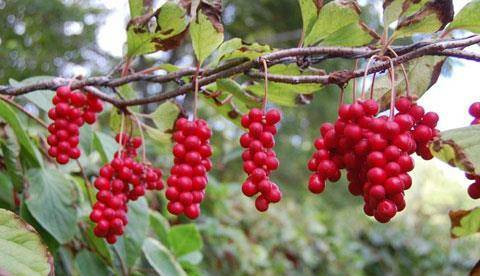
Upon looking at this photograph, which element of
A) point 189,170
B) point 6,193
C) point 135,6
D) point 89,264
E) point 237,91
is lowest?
point 89,264

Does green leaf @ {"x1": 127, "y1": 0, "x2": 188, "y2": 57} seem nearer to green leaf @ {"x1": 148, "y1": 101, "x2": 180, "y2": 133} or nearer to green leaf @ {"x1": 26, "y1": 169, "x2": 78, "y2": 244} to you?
green leaf @ {"x1": 148, "y1": 101, "x2": 180, "y2": 133}

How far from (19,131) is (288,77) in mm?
504

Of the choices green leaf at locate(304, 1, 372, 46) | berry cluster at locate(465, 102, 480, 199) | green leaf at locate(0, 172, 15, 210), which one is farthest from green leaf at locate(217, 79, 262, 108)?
green leaf at locate(0, 172, 15, 210)

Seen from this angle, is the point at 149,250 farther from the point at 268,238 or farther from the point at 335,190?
the point at 335,190

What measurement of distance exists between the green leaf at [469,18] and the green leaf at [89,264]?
2.74ft

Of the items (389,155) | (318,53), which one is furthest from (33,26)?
(389,155)

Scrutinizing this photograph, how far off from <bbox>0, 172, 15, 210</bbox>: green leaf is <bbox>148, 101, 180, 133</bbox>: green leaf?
1.25 feet

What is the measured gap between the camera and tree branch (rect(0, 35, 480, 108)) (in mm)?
718

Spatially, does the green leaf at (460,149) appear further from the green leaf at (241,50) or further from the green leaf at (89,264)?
the green leaf at (89,264)

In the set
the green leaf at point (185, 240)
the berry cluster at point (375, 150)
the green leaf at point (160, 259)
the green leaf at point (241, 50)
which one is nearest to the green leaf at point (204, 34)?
the green leaf at point (241, 50)

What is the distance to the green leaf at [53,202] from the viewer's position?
108 centimetres

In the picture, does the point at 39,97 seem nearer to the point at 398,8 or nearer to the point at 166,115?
the point at 166,115

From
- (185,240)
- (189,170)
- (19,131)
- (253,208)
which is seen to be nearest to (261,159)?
(189,170)

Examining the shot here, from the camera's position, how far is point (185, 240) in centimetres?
153
